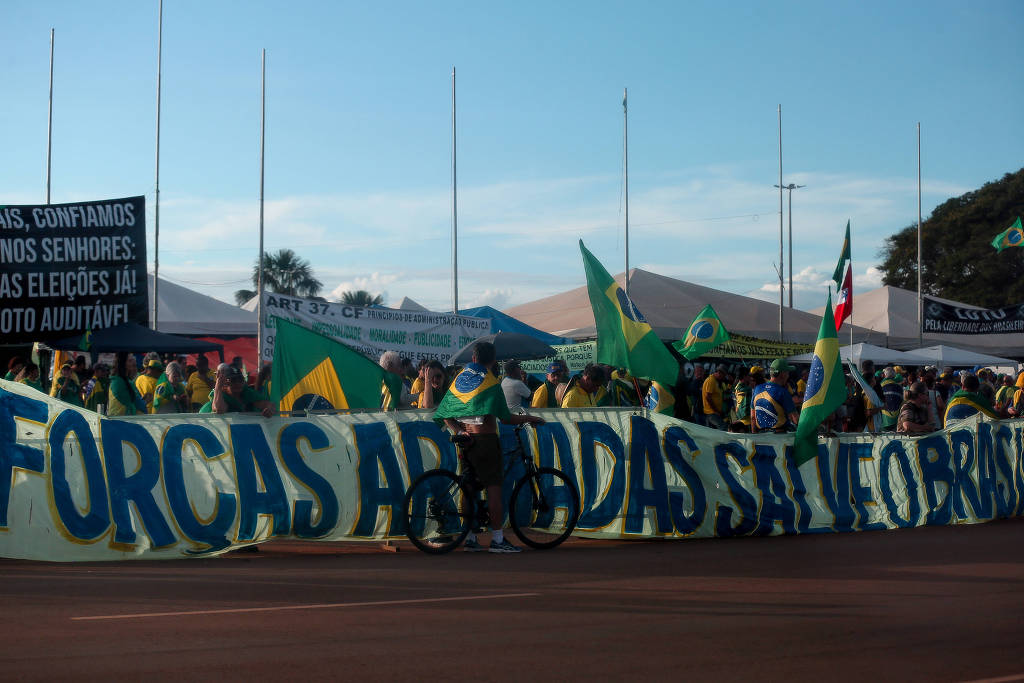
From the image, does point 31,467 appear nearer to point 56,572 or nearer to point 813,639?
point 56,572

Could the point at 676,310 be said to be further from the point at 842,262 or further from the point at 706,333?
the point at 706,333

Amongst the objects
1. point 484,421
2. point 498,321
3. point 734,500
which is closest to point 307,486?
point 484,421

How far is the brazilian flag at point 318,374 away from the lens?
10234mm

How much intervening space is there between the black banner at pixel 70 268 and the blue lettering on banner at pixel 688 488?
10.2m

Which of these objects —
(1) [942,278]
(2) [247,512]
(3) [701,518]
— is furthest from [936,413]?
(1) [942,278]

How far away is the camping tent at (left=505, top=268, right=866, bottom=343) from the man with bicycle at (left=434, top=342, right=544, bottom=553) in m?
26.6

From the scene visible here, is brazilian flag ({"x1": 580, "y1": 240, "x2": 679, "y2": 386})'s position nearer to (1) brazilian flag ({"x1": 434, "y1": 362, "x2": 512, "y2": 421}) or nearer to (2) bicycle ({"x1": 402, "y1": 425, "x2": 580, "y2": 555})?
(2) bicycle ({"x1": 402, "y1": 425, "x2": 580, "y2": 555})

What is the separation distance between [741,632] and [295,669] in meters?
2.53

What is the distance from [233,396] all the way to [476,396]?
226cm


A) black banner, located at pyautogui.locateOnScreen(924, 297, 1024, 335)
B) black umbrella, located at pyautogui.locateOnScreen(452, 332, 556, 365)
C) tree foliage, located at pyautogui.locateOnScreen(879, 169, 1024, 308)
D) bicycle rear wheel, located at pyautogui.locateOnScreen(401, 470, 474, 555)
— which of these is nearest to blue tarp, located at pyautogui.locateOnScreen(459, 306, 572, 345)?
black umbrella, located at pyautogui.locateOnScreen(452, 332, 556, 365)

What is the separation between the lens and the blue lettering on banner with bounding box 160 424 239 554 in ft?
29.8

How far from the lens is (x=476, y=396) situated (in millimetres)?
9289

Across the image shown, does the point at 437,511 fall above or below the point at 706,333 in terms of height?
below

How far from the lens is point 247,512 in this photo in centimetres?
925
